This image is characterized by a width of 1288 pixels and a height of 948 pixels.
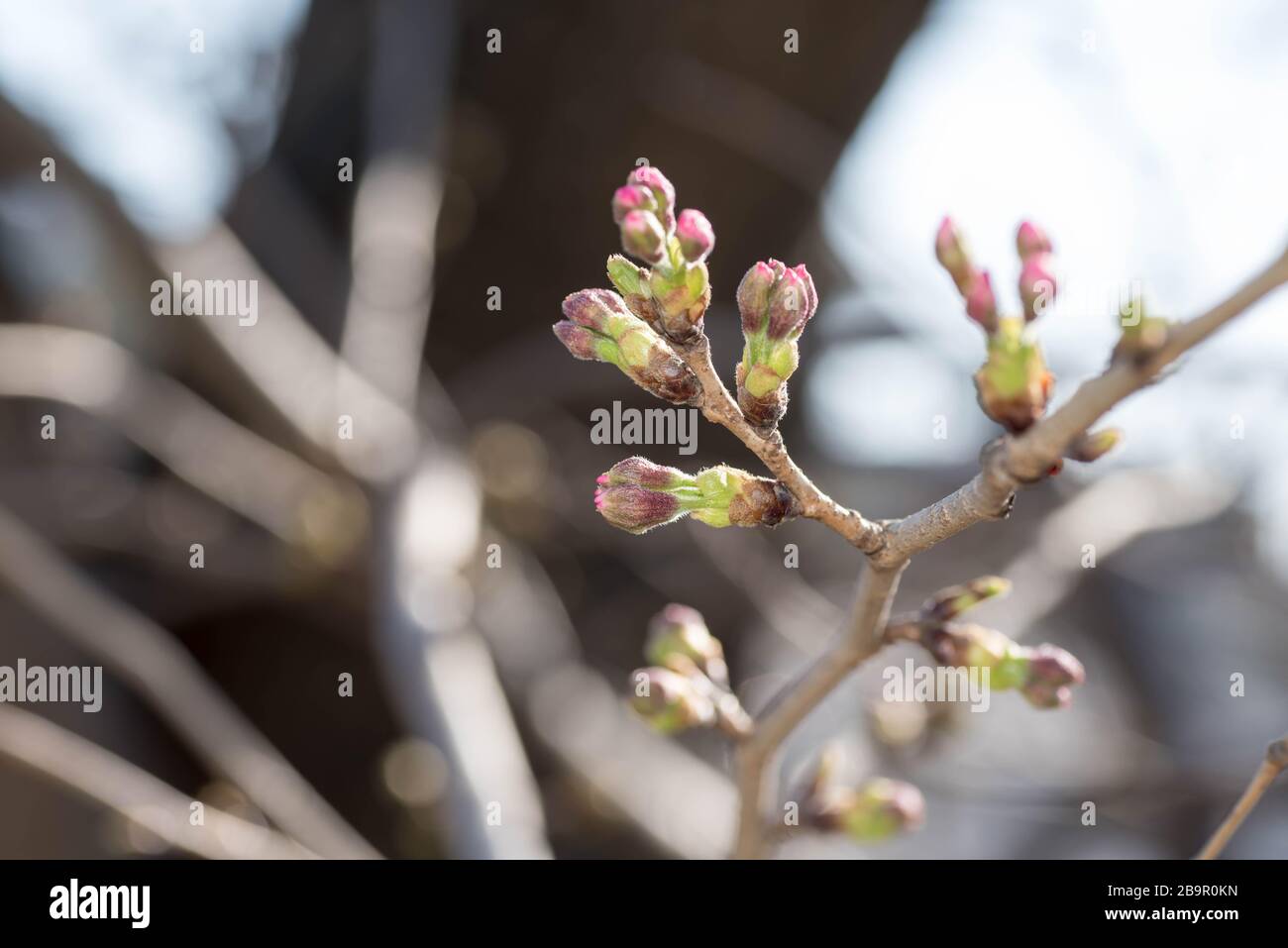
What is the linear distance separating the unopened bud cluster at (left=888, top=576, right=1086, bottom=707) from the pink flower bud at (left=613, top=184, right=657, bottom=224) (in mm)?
604

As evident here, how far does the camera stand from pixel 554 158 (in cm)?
452

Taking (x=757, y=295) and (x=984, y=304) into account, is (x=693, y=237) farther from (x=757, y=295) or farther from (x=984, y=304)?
(x=984, y=304)

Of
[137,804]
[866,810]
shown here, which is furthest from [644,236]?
[137,804]

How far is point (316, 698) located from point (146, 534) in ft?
3.60

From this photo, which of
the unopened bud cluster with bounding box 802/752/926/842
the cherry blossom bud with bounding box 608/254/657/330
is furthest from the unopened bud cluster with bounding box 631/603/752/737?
the cherry blossom bud with bounding box 608/254/657/330

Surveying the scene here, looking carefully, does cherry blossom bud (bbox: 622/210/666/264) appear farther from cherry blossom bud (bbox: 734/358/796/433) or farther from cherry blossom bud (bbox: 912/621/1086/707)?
cherry blossom bud (bbox: 912/621/1086/707)

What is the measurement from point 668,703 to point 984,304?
743mm

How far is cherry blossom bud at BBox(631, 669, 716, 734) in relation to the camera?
4.58ft

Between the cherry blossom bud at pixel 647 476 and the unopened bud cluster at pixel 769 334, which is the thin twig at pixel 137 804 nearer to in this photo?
the cherry blossom bud at pixel 647 476

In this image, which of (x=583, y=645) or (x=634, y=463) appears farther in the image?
(x=583, y=645)
